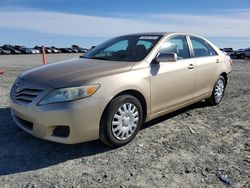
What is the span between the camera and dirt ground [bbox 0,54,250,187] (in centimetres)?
367

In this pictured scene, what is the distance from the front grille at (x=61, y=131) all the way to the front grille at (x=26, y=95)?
513mm

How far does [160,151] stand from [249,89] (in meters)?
5.72

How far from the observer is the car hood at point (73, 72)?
4230 mm

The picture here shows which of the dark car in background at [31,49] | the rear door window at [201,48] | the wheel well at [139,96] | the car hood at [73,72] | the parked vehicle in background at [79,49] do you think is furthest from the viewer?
the parked vehicle in background at [79,49]

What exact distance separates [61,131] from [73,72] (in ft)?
2.81

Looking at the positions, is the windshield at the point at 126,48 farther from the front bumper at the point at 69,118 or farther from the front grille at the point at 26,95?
the front grille at the point at 26,95

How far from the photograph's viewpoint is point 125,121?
15.0 ft

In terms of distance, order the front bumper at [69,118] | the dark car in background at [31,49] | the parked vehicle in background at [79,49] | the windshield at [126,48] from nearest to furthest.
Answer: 1. the front bumper at [69,118]
2. the windshield at [126,48]
3. the dark car in background at [31,49]
4. the parked vehicle in background at [79,49]

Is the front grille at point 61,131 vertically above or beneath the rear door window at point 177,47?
beneath

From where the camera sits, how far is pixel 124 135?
4.62 meters

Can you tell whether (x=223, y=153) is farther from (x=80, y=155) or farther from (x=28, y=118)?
(x=28, y=118)

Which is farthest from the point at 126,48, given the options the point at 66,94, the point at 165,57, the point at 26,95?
the point at 26,95

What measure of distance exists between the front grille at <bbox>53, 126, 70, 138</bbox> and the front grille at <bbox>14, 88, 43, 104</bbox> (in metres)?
0.51

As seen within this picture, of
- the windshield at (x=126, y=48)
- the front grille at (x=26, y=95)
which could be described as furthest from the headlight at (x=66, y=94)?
the windshield at (x=126, y=48)
